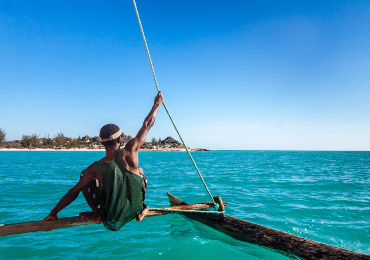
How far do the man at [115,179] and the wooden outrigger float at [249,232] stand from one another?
61 cm

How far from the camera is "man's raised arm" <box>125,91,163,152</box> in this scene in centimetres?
317

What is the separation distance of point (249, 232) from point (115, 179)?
371 centimetres

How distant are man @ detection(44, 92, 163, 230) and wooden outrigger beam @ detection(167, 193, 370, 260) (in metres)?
3.10

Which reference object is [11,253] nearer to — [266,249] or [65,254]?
[65,254]

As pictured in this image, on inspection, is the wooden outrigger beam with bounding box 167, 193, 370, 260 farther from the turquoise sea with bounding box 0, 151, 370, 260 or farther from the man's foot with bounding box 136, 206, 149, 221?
the man's foot with bounding box 136, 206, 149, 221

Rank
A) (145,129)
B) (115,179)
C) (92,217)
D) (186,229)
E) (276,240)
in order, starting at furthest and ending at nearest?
(186,229) → (276,240) → (92,217) → (145,129) → (115,179)

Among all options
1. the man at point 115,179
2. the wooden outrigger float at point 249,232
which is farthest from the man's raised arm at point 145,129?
the wooden outrigger float at point 249,232

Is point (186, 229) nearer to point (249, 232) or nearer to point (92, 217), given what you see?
point (249, 232)

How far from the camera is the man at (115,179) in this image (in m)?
3.14

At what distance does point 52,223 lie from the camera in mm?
3689

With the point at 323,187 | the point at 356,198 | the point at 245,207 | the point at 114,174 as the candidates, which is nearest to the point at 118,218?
the point at 114,174

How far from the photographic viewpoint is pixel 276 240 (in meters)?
4.88

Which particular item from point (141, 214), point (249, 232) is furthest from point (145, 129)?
point (249, 232)

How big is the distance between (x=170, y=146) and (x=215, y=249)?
147 metres
